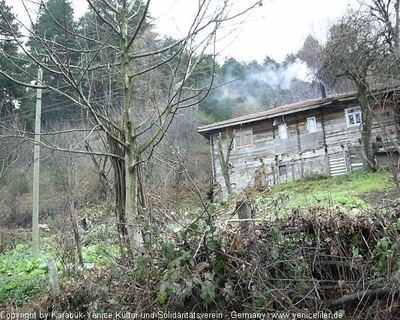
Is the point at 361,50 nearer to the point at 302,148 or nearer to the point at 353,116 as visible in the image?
the point at 353,116

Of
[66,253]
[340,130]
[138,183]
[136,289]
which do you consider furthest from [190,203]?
[340,130]

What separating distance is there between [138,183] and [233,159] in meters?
20.2

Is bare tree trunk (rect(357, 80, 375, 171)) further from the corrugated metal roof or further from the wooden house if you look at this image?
the corrugated metal roof

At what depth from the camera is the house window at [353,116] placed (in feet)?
69.0

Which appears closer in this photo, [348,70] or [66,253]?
[66,253]

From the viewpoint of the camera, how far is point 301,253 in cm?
310

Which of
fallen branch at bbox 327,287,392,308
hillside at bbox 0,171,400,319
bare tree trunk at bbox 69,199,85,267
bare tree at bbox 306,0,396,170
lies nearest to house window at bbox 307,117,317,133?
bare tree at bbox 306,0,396,170

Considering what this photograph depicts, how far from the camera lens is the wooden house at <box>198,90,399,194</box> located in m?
20.5

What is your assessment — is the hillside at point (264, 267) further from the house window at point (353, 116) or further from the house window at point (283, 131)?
the house window at point (283, 131)

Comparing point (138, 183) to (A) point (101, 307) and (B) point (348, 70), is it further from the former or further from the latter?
(B) point (348, 70)

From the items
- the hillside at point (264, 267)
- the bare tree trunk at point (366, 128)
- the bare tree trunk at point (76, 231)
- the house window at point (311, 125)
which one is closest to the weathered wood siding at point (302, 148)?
the house window at point (311, 125)

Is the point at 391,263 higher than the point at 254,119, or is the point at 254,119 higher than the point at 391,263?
the point at 254,119

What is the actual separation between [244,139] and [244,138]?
6cm

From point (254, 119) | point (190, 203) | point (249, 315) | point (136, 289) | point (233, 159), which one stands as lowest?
point (249, 315)
